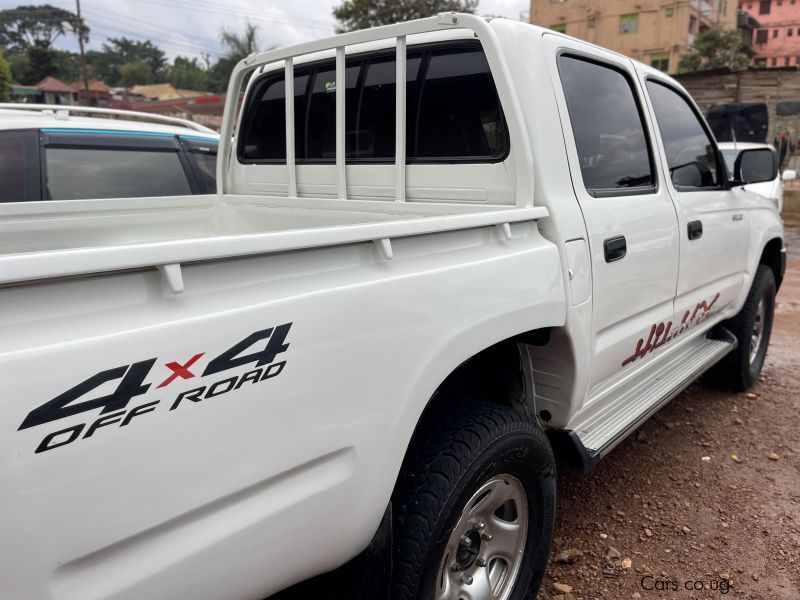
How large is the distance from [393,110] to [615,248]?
1.05m

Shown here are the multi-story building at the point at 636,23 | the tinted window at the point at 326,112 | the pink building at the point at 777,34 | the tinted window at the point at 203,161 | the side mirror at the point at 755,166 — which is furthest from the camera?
the pink building at the point at 777,34

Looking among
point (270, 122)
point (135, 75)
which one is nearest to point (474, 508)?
point (270, 122)

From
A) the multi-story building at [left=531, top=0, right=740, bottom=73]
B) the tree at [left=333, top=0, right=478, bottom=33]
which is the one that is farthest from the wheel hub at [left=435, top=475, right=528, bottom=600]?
the multi-story building at [left=531, top=0, right=740, bottom=73]

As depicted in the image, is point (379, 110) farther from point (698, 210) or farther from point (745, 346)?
point (745, 346)

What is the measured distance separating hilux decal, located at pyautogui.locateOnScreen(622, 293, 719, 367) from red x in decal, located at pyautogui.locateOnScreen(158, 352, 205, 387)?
2.03 m

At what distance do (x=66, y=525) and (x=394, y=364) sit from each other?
0.75 metres

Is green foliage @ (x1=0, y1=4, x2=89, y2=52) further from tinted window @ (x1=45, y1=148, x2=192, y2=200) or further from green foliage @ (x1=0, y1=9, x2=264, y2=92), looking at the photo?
tinted window @ (x1=45, y1=148, x2=192, y2=200)

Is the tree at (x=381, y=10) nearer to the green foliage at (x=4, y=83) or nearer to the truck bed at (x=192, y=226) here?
the green foliage at (x=4, y=83)

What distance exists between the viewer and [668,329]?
119 inches

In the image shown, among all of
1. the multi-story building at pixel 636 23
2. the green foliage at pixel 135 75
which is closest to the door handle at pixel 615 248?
the multi-story building at pixel 636 23

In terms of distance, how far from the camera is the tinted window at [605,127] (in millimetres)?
2414

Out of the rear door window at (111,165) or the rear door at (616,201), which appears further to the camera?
the rear door window at (111,165)

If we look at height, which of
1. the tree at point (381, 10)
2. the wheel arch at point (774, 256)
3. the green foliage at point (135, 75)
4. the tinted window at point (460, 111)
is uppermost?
the green foliage at point (135, 75)

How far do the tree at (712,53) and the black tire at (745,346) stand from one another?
36264 millimetres
